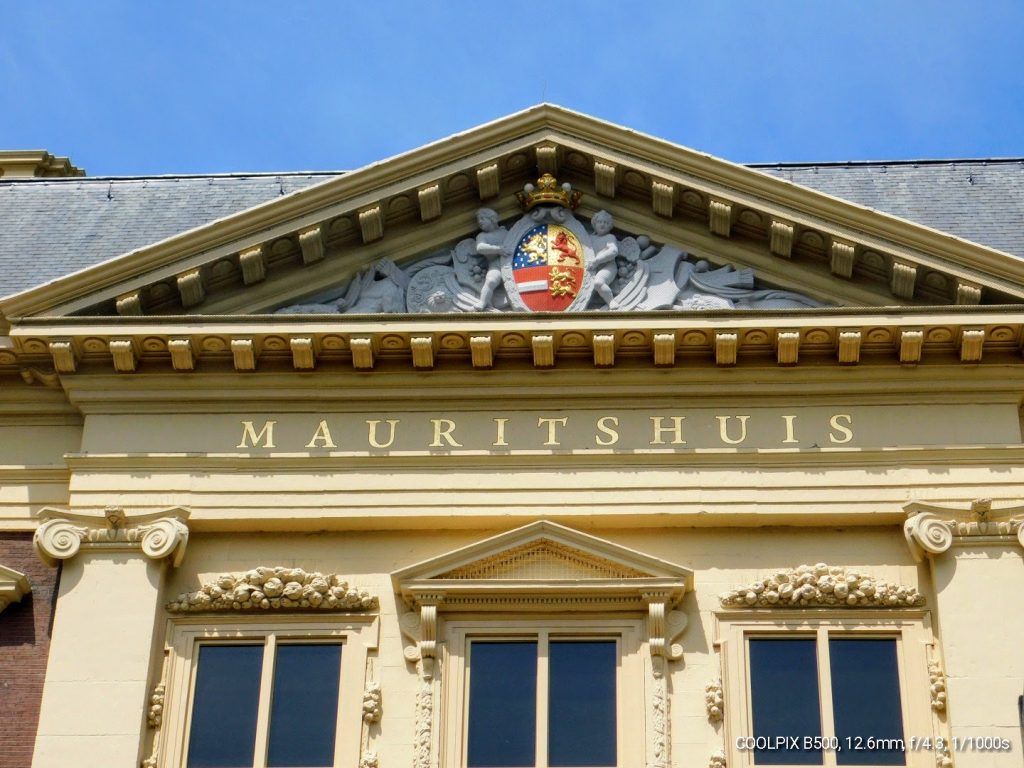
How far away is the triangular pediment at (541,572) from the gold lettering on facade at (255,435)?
8.21 feet

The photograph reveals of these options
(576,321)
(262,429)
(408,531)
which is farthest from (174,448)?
(576,321)

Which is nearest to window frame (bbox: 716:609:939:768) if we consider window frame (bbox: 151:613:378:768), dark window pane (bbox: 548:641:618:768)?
dark window pane (bbox: 548:641:618:768)

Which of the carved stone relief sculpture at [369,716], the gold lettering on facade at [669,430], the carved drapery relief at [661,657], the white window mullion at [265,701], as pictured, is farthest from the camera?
the gold lettering on facade at [669,430]

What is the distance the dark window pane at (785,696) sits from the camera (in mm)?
21609

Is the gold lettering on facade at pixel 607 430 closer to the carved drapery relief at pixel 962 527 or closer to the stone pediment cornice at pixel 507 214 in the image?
the stone pediment cornice at pixel 507 214

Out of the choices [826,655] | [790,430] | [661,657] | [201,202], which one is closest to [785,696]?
[826,655]

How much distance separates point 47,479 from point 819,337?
923 centimetres

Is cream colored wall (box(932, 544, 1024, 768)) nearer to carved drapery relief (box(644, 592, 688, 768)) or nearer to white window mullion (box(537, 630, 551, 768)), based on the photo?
carved drapery relief (box(644, 592, 688, 768))

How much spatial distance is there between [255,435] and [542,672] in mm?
4535

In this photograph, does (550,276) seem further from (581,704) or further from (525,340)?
(581,704)

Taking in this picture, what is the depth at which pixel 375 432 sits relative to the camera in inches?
941

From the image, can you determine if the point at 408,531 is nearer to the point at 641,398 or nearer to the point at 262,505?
the point at 262,505

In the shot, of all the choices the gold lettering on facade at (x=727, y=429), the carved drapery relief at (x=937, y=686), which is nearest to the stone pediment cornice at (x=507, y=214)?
the gold lettering on facade at (x=727, y=429)

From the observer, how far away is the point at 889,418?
928 inches
